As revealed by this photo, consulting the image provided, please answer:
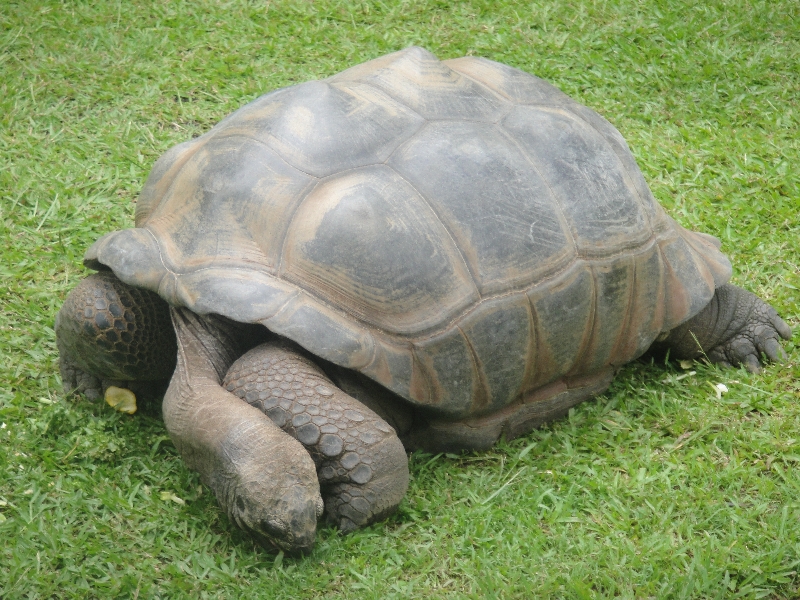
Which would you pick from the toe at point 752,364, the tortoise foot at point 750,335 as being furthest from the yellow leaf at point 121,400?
the toe at point 752,364

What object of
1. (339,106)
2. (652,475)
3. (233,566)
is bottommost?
(233,566)

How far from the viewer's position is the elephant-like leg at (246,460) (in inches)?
110

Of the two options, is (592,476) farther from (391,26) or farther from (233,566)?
(391,26)

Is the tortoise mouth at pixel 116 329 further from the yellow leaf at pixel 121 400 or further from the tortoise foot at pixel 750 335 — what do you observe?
the tortoise foot at pixel 750 335

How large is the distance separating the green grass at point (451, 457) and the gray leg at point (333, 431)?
0.13m

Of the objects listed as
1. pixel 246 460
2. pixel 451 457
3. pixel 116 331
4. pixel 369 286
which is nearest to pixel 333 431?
pixel 246 460

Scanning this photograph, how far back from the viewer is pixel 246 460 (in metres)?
2.80

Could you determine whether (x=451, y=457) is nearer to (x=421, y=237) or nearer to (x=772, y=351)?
(x=421, y=237)

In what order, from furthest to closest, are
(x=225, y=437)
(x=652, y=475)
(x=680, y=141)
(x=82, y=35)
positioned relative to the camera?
(x=82, y=35), (x=680, y=141), (x=652, y=475), (x=225, y=437)

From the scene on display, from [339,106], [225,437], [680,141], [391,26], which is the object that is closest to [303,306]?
[225,437]

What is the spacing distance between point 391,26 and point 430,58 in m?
2.84

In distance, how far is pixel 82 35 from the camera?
6.07 m

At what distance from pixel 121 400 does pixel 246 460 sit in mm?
963

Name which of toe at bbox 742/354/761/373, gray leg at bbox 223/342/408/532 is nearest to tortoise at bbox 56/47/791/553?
gray leg at bbox 223/342/408/532
